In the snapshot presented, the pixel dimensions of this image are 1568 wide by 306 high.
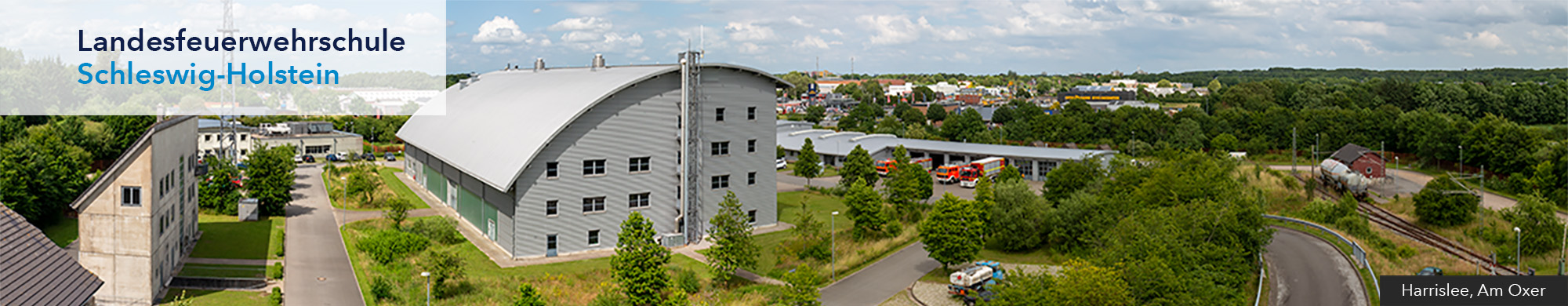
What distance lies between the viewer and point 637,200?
37.2 m

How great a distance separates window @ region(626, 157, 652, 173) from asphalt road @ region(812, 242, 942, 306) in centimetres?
961

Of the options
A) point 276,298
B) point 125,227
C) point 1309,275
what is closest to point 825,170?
point 1309,275

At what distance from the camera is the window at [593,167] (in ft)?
117

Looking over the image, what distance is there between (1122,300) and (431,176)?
38.6 metres

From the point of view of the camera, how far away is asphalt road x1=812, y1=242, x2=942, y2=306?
29656 mm

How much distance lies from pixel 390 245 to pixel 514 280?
5.71 metres

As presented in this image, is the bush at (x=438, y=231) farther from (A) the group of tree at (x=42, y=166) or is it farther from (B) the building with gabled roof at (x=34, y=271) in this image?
(B) the building with gabled roof at (x=34, y=271)

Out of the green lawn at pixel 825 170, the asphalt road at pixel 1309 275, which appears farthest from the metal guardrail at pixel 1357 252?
the green lawn at pixel 825 170

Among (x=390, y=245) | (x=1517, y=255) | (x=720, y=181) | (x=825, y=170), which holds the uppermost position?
(x=720, y=181)

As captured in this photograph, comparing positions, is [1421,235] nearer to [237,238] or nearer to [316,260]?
[316,260]

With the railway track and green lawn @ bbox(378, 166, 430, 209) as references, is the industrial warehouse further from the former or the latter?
green lawn @ bbox(378, 166, 430, 209)

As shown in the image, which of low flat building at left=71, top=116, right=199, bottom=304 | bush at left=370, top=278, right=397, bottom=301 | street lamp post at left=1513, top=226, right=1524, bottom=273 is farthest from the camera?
street lamp post at left=1513, top=226, right=1524, bottom=273

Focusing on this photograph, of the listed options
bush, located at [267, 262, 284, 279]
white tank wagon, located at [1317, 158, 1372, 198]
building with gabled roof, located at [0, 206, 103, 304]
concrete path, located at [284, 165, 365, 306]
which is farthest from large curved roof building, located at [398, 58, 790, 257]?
white tank wagon, located at [1317, 158, 1372, 198]

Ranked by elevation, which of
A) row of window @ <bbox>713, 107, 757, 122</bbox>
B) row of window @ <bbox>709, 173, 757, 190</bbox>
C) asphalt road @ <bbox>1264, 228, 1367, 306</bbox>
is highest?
row of window @ <bbox>713, 107, 757, 122</bbox>
